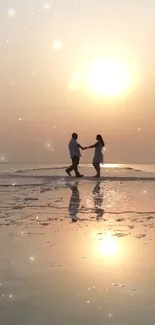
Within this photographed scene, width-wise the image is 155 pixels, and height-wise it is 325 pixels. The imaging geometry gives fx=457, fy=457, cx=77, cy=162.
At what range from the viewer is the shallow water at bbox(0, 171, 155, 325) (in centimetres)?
296

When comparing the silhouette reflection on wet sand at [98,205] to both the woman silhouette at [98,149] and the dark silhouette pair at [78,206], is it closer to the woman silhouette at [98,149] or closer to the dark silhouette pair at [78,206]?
the dark silhouette pair at [78,206]

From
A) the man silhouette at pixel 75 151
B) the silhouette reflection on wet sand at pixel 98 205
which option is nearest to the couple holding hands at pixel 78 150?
the man silhouette at pixel 75 151

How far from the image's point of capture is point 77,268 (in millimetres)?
4035

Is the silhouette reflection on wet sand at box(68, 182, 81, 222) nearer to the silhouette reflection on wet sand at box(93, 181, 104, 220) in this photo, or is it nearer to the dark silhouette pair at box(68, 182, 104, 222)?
the dark silhouette pair at box(68, 182, 104, 222)

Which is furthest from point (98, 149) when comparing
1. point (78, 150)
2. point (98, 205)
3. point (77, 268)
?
point (77, 268)

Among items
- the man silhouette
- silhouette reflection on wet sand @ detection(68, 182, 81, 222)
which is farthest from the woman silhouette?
silhouette reflection on wet sand @ detection(68, 182, 81, 222)

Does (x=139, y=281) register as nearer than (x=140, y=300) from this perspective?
No

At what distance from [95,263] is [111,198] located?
6.44 metres

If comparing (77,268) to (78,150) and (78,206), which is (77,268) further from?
(78,150)

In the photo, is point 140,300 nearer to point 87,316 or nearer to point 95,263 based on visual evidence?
point 87,316

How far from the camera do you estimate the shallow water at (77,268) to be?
296cm

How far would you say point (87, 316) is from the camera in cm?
290

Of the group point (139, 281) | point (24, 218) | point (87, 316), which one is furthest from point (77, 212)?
point (87, 316)

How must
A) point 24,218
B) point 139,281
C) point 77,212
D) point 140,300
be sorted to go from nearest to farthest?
point 140,300, point 139,281, point 24,218, point 77,212
